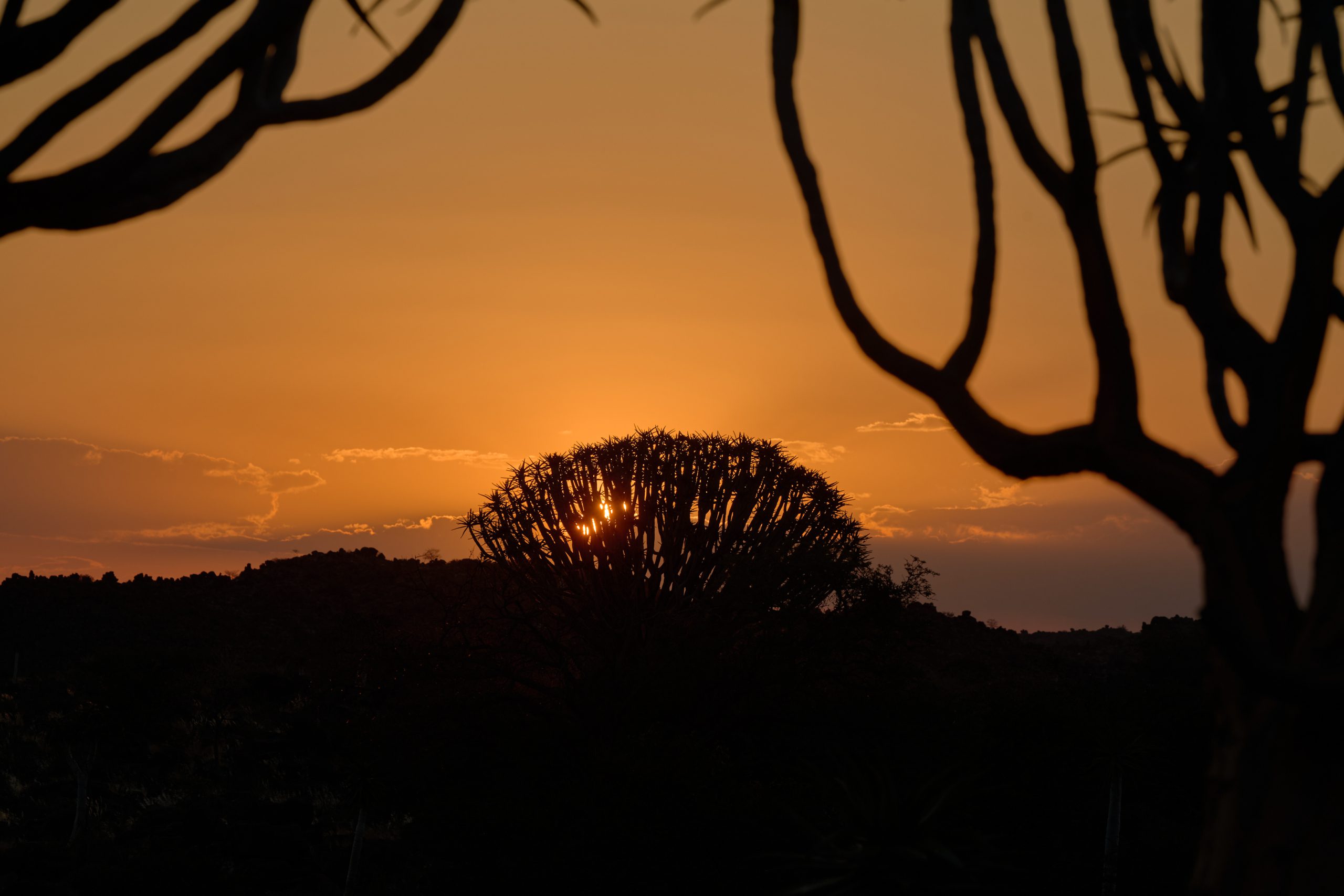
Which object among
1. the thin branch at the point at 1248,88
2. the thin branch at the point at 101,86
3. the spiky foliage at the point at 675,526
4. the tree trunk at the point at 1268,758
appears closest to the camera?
the tree trunk at the point at 1268,758

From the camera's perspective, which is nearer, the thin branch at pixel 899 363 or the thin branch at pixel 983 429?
the thin branch at pixel 983 429

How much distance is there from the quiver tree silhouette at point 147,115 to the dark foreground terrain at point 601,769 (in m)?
6.07

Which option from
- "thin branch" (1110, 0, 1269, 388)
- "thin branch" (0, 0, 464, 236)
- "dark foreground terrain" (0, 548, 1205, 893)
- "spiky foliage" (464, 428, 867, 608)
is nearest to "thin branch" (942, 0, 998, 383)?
"thin branch" (1110, 0, 1269, 388)

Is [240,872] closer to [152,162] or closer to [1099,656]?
[152,162]

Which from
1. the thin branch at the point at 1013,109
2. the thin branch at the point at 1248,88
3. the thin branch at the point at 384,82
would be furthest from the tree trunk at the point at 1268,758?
the thin branch at the point at 384,82

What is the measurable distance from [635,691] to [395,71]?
11740mm

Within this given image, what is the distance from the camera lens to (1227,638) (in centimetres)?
392

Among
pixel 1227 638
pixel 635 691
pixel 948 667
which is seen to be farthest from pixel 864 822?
pixel 948 667

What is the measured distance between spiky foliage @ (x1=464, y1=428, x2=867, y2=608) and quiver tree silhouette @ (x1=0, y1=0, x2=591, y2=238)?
13612mm

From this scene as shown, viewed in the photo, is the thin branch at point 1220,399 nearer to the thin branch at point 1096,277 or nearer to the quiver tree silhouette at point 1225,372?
the quiver tree silhouette at point 1225,372

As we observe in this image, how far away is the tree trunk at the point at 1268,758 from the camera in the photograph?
3824 millimetres

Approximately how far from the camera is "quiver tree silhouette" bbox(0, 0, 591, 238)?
418cm

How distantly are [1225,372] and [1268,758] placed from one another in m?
1.83

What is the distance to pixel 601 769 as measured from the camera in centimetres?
1206
